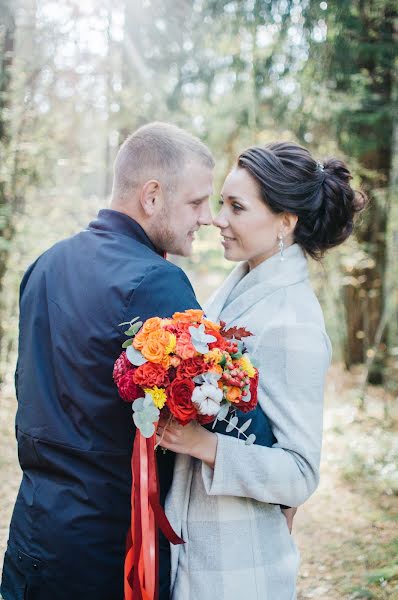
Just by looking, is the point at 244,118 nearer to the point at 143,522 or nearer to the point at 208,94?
the point at 208,94

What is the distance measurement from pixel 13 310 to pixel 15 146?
212cm

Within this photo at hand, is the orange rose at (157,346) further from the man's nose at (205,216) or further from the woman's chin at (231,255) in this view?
the woman's chin at (231,255)

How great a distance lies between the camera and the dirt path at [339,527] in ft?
14.7

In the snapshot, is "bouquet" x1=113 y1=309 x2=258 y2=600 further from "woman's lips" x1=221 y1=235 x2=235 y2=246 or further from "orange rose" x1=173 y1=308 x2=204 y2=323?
"woman's lips" x1=221 y1=235 x2=235 y2=246

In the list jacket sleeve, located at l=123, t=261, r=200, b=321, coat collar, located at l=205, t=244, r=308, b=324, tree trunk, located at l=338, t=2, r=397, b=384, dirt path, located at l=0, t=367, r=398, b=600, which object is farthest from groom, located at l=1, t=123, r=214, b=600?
tree trunk, located at l=338, t=2, r=397, b=384


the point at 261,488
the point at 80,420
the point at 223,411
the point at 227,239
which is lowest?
the point at 261,488

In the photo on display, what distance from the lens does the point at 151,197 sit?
228 cm

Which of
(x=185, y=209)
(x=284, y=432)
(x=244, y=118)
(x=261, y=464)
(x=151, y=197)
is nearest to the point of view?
(x=261, y=464)

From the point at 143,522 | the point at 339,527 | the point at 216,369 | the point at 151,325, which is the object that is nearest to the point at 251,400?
the point at 216,369

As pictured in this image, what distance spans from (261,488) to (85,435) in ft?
2.04

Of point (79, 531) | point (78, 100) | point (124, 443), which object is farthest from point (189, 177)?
point (78, 100)

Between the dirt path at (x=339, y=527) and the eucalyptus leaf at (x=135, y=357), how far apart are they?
328 centimetres

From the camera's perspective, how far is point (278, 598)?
2170 mm

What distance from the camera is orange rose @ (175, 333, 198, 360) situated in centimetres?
167
